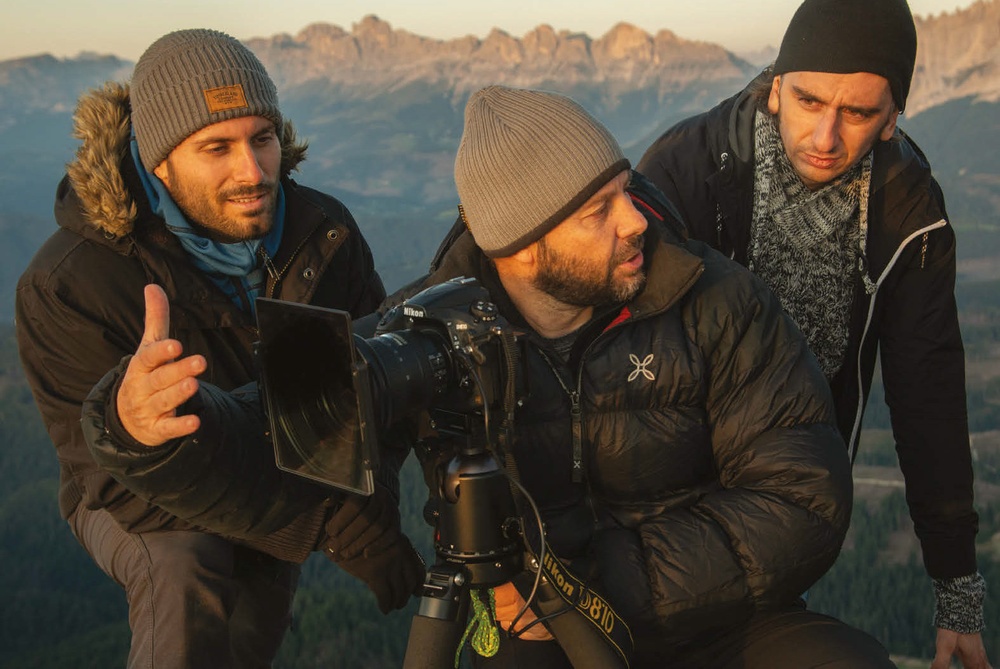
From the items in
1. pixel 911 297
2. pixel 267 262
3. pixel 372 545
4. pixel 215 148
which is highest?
pixel 215 148

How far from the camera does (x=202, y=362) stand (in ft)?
7.12

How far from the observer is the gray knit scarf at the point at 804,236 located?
13.2 feet

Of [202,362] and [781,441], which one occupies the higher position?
[202,362]

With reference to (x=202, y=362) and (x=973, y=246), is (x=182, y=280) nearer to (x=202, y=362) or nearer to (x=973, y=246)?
(x=202, y=362)

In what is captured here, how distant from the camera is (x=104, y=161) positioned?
375cm

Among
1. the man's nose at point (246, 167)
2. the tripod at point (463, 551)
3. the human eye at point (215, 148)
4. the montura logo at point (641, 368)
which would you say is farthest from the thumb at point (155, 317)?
the human eye at point (215, 148)

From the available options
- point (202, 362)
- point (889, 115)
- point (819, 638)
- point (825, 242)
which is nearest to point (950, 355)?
point (825, 242)

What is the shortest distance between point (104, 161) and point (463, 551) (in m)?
2.11

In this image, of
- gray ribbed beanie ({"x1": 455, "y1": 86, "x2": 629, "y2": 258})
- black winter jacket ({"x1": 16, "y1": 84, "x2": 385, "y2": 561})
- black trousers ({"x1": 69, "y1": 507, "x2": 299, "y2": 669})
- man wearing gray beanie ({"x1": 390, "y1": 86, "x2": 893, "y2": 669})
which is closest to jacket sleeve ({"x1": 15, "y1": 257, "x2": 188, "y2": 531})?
black winter jacket ({"x1": 16, "y1": 84, "x2": 385, "y2": 561})

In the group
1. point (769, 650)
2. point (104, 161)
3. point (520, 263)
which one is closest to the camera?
point (769, 650)

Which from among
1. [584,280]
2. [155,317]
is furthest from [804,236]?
[155,317]

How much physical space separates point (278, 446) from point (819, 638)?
1542 millimetres

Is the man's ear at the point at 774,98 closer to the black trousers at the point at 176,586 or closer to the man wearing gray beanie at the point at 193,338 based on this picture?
the man wearing gray beanie at the point at 193,338

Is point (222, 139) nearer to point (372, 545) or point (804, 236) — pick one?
point (372, 545)
